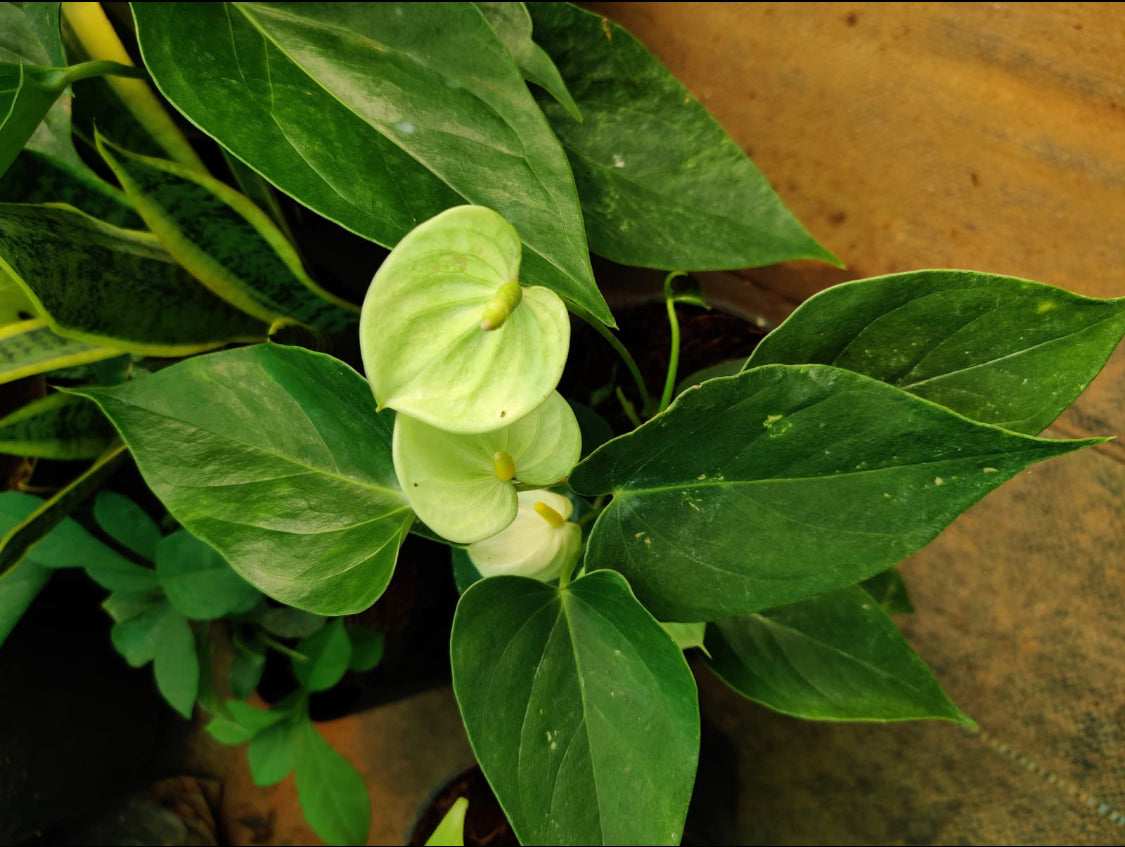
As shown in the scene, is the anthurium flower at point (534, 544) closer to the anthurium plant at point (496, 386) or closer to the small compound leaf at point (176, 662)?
the anthurium plant at point (496, 386)

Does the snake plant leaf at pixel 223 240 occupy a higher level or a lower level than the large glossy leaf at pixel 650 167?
lower

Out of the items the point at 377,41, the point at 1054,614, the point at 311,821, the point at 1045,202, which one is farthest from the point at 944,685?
the point at 377,41

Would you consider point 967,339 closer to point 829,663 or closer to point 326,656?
point 829,663

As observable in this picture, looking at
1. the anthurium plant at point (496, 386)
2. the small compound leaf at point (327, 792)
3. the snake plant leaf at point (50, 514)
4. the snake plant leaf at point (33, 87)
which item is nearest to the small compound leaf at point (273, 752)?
the small compound leaf at point (327, 792)

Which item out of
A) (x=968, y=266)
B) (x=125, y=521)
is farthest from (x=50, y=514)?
(x=968, y=266)

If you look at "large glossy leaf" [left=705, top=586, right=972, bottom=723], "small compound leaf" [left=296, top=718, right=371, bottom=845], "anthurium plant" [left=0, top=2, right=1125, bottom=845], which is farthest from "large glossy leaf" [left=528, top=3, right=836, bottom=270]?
"small compound leaf" [left=296, top=718, right=371, bottom=845]

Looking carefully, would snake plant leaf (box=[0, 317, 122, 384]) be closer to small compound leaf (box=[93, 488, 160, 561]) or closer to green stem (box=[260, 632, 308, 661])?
small compound leaf (box=[93, 488, 160, 561])

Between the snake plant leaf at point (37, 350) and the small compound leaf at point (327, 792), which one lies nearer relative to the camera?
the snake plant leaf at point (37, 350)
